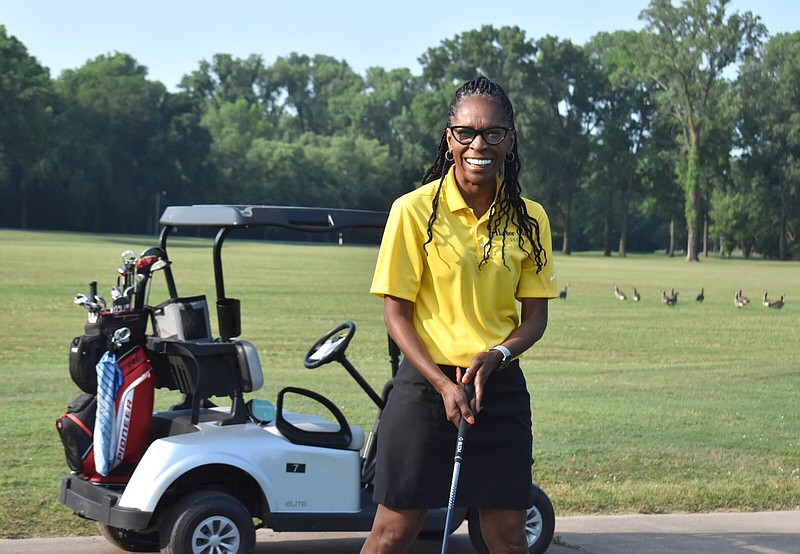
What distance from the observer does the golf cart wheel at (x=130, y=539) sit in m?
5.52

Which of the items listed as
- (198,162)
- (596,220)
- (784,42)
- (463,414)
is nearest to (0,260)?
(463,414)

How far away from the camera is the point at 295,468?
203 inches

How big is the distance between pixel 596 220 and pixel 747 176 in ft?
74.0

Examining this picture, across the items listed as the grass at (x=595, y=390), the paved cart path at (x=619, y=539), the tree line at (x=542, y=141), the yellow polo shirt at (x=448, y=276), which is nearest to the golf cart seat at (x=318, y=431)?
the paved cart path at (x=619, y=539)

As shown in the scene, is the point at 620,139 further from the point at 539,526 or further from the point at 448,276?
the point at 448,276

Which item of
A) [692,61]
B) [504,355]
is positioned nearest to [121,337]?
[504,355]

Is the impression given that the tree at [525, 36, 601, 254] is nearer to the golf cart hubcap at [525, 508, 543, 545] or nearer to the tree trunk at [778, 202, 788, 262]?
the tree trunk at [778, 202, 788, 262]

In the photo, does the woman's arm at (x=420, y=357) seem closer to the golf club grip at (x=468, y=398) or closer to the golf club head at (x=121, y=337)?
the golf club grip at (x=468, y=398)

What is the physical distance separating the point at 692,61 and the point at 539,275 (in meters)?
80.0

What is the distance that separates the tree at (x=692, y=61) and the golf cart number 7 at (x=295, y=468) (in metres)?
76.5

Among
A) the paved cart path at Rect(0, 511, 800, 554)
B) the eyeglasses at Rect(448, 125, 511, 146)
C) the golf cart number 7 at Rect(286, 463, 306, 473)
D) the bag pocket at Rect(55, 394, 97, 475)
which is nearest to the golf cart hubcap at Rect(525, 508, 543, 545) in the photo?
the paved cart path at Rect(0, 511, 800, 554)

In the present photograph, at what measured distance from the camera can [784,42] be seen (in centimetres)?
8700

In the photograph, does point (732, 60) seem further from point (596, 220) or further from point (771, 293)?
point (771, 293)

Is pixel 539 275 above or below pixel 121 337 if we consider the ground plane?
above
